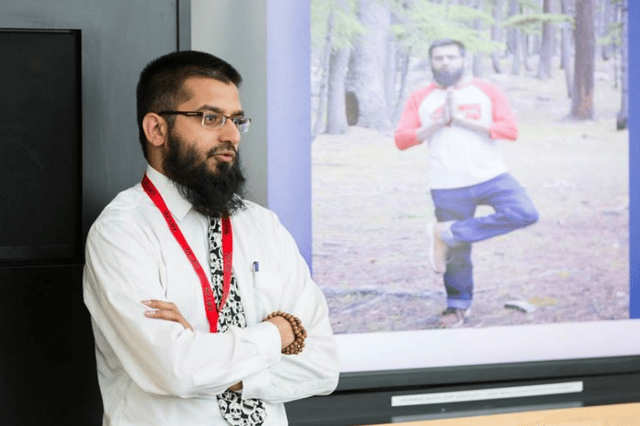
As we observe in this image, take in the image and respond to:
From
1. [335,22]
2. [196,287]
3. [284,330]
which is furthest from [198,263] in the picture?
[335,22]

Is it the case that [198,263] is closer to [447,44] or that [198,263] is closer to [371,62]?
[371,62]

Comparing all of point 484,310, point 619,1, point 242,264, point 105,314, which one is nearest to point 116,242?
point 105,314

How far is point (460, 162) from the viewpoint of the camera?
3.22 meters

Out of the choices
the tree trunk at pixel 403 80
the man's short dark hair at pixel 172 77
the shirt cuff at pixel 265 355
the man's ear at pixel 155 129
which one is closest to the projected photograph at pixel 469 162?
the tree trunk at pixel 403 80

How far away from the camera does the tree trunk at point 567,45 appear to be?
3291 millimetres

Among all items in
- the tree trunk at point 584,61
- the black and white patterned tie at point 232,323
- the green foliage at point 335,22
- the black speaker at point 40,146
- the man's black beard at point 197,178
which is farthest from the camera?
the tree trunk at point 584,61

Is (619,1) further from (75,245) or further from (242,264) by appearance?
(75,245)

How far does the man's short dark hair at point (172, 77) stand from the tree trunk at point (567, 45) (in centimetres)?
159

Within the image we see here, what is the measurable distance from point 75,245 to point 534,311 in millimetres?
1794

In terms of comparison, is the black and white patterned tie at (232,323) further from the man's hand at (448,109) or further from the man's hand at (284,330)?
the man's hand at (448,109)

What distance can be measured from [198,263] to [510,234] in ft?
5.26

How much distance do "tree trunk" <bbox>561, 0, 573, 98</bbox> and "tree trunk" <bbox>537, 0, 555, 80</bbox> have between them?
55mm

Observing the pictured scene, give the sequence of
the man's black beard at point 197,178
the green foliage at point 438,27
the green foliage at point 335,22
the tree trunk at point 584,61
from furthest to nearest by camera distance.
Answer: the tree trunk at point 584,61, the green foliage at point 438,27, the green foliage at point 335,22, the man's black beard at point 197,178

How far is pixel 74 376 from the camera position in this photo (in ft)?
8.70
